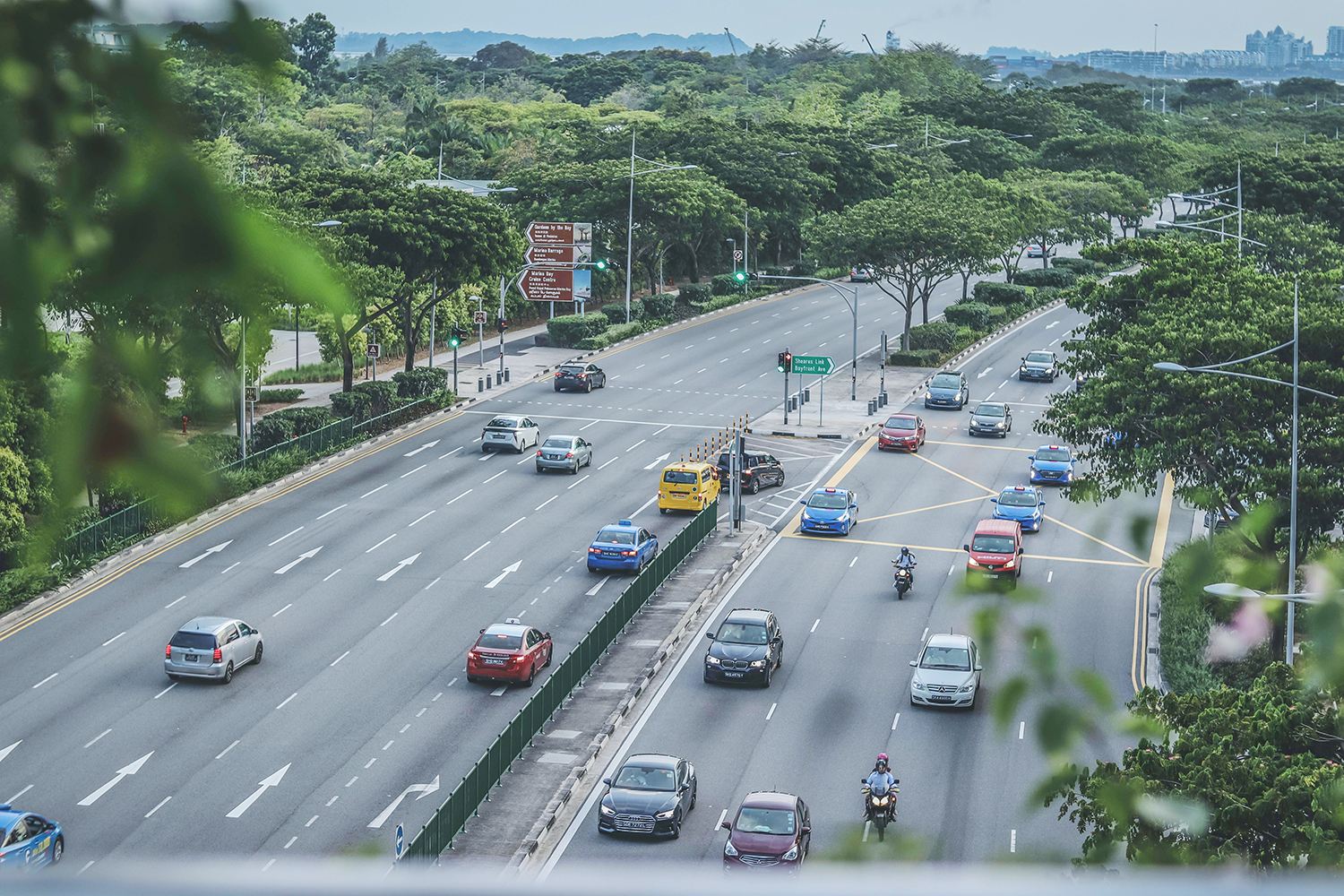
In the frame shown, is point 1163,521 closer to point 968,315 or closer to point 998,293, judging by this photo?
point 968,315

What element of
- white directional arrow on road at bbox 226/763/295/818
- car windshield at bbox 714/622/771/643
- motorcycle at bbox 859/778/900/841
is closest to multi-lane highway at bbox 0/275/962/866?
white directional arrow on road at bbox 226/763/295/818

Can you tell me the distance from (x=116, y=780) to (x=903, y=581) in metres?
21.5

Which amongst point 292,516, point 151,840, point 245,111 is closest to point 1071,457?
point 292,516

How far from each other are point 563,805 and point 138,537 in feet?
70.9

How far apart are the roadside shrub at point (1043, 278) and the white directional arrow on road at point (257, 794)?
86.1m

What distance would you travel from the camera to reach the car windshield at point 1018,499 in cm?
4881

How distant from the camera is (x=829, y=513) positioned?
47.5m

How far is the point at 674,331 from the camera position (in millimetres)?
87375

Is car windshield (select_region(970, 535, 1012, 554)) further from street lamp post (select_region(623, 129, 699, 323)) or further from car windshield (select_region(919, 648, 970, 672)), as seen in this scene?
street lamp post (select_region(623, 129, 699, 323))

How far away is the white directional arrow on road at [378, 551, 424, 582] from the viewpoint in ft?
138

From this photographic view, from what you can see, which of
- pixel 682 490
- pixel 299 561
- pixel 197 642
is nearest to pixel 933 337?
pixel 682 490

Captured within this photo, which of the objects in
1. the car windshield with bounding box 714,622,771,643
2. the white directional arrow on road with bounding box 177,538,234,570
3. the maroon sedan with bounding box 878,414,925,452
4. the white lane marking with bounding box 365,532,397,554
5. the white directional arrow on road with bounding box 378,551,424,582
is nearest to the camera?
the car windshield with bounding box 714,622,771,643

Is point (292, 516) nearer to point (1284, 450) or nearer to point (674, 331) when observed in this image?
point (1284, 450)

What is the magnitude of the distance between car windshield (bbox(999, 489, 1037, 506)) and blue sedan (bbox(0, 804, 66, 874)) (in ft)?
106
